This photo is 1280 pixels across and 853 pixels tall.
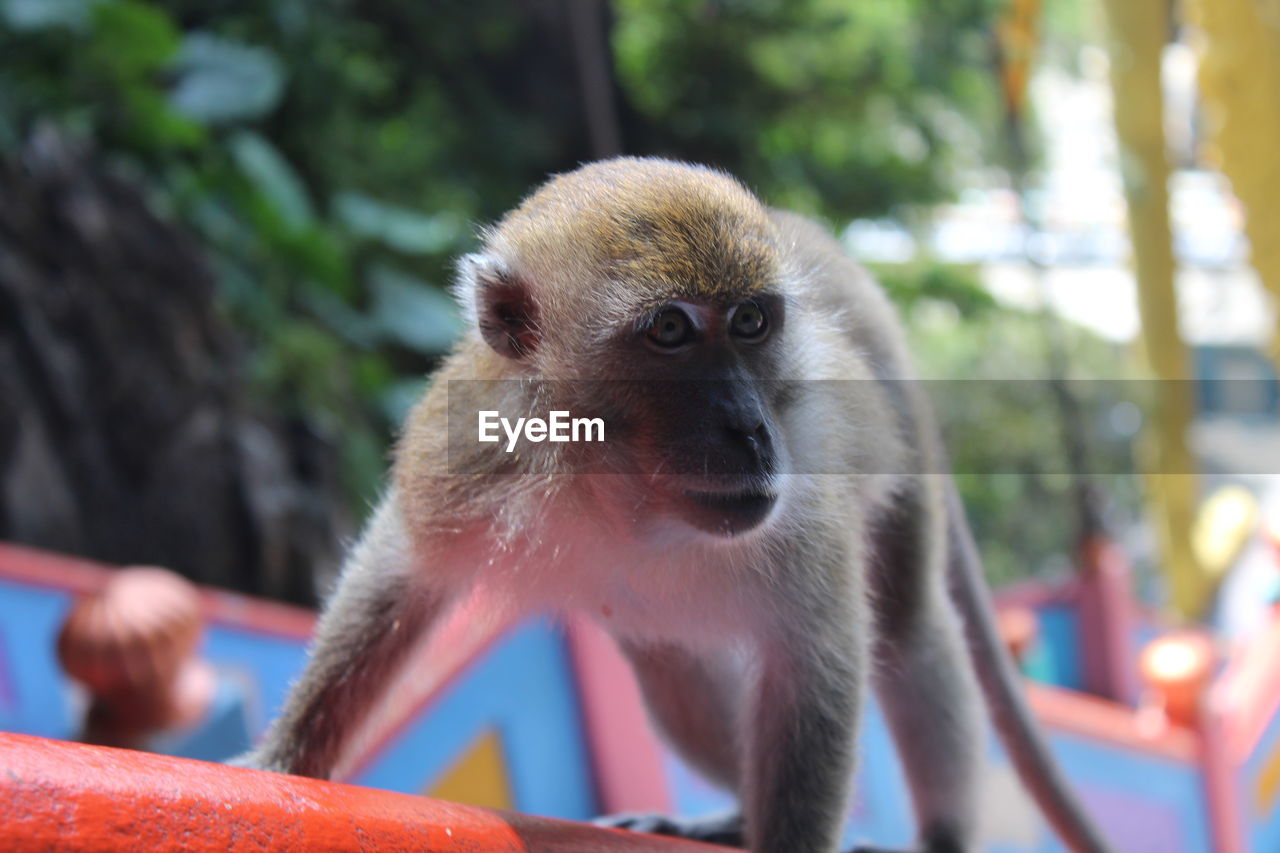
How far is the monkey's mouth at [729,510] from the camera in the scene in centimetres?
110

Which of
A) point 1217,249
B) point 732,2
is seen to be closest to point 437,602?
point 732,2

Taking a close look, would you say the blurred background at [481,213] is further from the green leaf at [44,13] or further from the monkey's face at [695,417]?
the monkey's face at [695,417]

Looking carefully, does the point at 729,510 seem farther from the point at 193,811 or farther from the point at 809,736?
the point at 193,811

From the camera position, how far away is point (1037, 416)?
6.32 m

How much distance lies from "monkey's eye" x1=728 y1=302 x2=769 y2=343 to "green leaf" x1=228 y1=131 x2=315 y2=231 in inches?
174

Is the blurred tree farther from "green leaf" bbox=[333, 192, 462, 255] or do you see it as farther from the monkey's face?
the monkey's face

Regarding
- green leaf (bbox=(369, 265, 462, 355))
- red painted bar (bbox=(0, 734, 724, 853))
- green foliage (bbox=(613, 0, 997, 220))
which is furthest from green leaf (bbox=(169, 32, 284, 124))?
red painted bar (bbox=(0, 734, 724, 853))

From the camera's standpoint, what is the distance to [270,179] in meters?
5.39

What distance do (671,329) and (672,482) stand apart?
0.53ft

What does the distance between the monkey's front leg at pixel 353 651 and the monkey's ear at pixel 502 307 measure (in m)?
0.31

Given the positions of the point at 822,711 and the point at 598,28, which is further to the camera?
the point at 598,28

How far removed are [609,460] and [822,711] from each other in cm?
41

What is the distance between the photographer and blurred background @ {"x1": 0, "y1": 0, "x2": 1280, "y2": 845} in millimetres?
4703

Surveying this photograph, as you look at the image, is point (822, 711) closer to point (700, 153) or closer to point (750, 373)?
point (750, 373)
